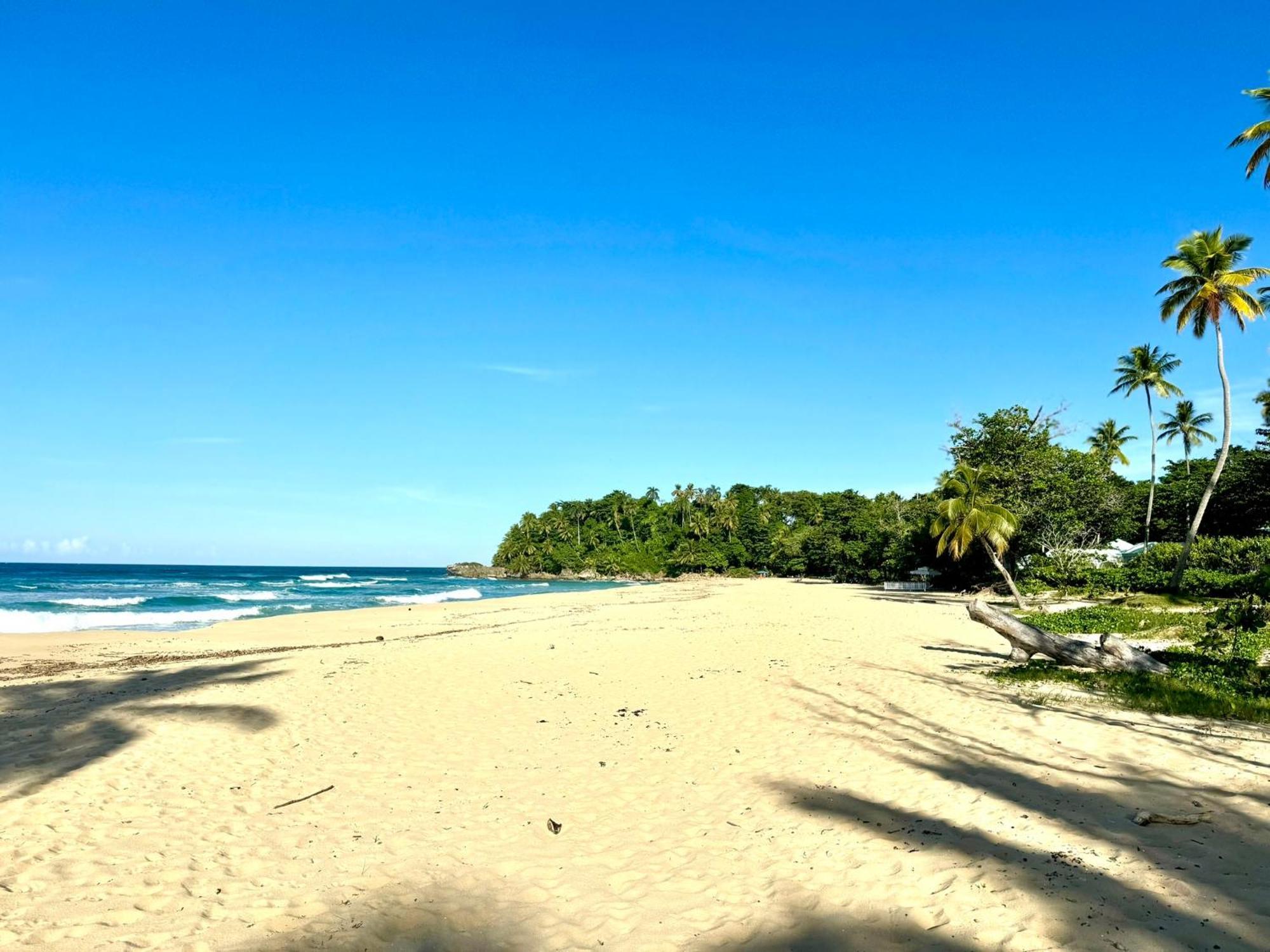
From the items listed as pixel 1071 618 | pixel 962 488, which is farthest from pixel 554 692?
pixel 962 488

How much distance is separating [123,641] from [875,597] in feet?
116

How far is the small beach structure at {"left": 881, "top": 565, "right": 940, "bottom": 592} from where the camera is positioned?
53.0m

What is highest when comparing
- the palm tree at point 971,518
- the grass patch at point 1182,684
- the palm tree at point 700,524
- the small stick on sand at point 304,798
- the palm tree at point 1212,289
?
the palm tree at point 1212,289

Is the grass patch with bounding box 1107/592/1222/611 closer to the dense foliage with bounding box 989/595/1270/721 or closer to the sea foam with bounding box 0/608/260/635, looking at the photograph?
the dense foliage with bounding box 989/595/1270/721

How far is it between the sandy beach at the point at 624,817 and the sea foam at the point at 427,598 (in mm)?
37049

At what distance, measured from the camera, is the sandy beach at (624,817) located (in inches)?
188

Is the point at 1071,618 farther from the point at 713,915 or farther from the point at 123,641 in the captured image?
the point at 123,641

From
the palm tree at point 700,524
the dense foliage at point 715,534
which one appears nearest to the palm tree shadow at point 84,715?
the dense foliage at point 715,534

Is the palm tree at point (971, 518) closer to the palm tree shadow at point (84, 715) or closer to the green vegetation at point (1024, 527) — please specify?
the green vegetation at point (1024, 527)

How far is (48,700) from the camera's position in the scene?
462 inches

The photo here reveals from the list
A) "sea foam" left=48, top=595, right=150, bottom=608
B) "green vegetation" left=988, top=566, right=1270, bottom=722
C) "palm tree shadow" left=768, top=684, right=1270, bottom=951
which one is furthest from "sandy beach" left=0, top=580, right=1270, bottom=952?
"sea foam" left=48, top=595, right=150, bottom=608

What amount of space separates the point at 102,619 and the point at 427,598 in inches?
937

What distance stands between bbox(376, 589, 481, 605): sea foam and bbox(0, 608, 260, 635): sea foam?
10.5 metres

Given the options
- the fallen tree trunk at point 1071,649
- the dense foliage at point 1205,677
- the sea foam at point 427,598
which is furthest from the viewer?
the sea foam at point 427,598
